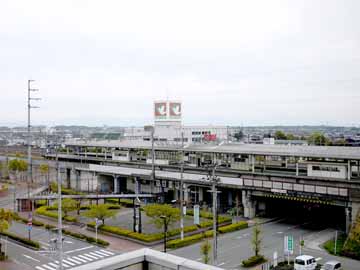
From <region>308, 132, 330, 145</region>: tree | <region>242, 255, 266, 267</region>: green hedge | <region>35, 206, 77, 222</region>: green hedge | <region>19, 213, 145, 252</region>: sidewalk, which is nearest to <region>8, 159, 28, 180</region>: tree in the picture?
<region>35, 206, 77, 222</region>: green hedge

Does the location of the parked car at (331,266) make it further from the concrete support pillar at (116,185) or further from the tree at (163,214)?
the concrete support pillar at (116,185)

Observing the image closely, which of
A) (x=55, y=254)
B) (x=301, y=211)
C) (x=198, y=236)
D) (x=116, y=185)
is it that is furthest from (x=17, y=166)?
(x=301, y=211)

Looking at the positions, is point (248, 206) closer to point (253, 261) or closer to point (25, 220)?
point (253, 261)

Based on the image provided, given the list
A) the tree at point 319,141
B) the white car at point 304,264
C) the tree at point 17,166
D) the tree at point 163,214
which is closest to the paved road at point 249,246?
the white car at point 304,264

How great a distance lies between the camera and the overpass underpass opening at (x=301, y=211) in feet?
72.5

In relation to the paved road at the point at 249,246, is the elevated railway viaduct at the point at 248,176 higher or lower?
higher

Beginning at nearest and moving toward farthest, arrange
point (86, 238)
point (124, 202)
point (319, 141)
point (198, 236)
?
point (198, 236)
point (86, 238)
point (124, 202)
point (319, 141)

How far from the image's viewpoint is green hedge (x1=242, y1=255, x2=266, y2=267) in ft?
48.6

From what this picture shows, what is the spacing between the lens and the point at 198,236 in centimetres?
1862

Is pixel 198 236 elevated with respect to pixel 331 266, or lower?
lower

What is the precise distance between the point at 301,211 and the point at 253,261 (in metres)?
10.3

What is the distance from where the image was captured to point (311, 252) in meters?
16.3

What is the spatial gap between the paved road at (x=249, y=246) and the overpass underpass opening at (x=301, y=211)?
5.57 ft

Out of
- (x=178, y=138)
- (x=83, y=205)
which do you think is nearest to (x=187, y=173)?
(x=83, y=205)
